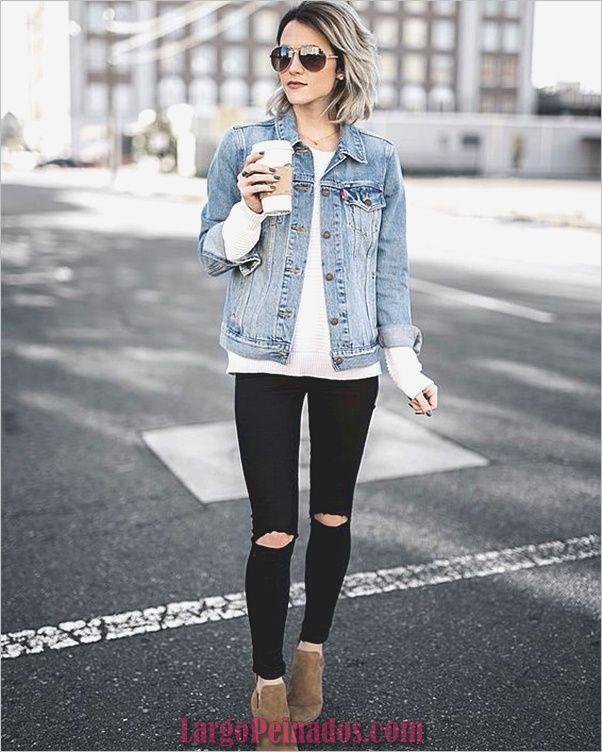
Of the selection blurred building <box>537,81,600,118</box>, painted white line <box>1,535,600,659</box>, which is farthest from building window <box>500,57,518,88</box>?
painted white line <box>1,535,600,659</box>

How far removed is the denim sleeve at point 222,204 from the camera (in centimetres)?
269

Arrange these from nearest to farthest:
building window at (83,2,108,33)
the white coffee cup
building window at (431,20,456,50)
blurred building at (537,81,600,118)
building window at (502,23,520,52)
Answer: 1. the white coffee cup
2. building window at (83,2,108,33)
3. blurred building at (537,81,600,118)
4. building window at (431,20,456,50)
5. building window at (502,23,520,52)

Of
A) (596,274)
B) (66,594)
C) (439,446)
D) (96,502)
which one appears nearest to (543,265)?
(596,274)

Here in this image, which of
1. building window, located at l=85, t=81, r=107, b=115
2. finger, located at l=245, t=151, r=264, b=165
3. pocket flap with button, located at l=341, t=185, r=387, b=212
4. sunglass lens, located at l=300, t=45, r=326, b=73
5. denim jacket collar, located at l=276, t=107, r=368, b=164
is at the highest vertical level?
building window, located at l=85, t=81, r=107, b=115

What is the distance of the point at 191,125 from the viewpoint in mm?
59188

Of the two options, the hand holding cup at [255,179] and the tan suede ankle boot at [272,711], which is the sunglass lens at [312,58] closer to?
the hand holding cup at [255,179]

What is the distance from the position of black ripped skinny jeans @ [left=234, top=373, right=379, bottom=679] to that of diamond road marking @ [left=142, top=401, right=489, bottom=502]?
2045 mm

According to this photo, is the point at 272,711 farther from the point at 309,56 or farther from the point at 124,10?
the point at 124,10

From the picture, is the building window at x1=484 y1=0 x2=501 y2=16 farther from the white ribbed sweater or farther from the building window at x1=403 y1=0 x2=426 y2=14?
the white ribbed sweater

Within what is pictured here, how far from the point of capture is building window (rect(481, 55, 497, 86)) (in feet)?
323

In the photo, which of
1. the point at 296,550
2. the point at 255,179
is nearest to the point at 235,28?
the point at 296,550

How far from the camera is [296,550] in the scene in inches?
172

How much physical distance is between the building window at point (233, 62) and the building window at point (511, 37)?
27434mm

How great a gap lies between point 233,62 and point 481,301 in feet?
281
